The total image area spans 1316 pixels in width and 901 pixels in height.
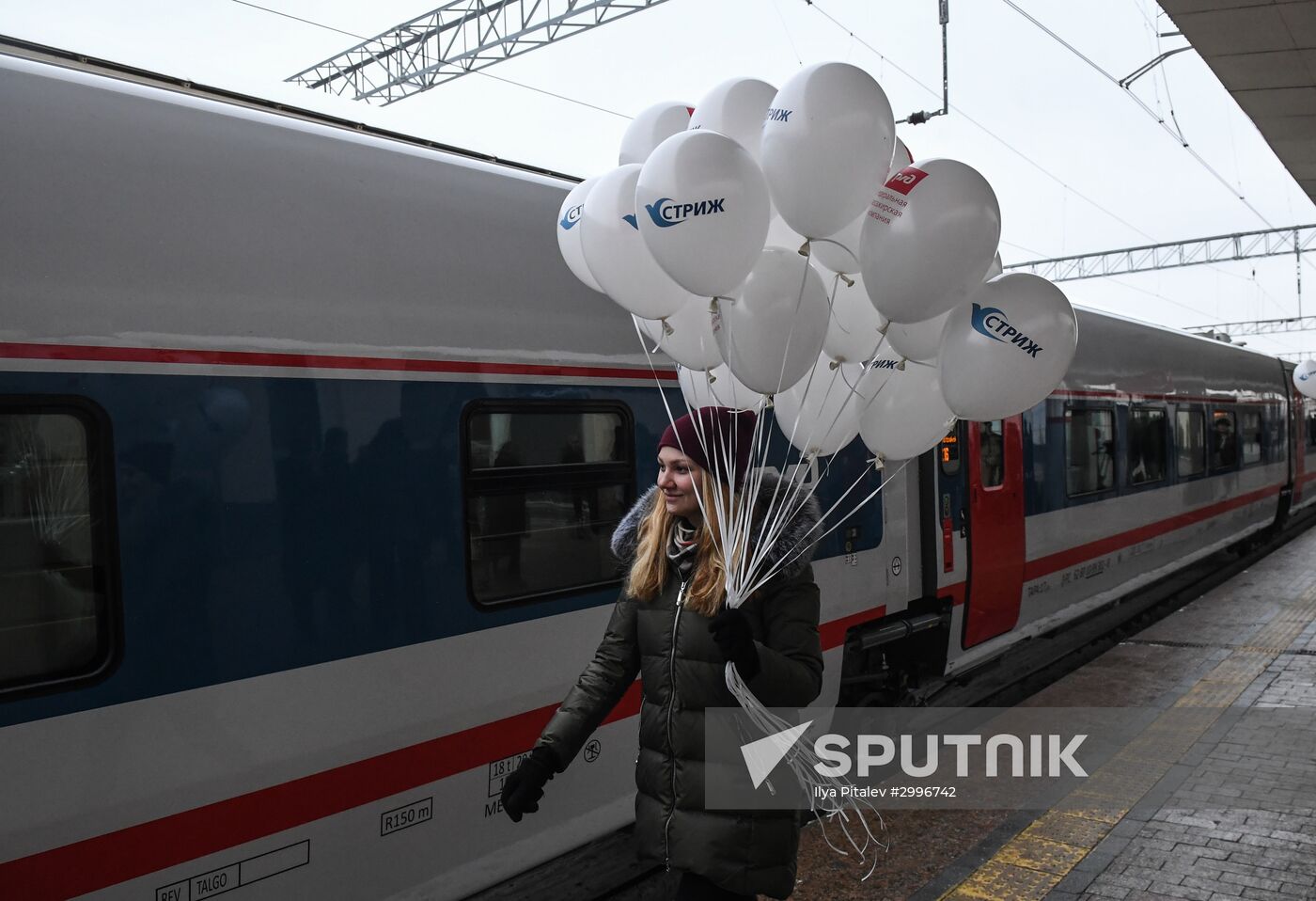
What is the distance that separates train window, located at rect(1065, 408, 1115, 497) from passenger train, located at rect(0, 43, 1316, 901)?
5.18 m

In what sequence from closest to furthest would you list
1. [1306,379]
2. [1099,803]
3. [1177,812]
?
[1177,812] < [1099,803] < [1306,379]

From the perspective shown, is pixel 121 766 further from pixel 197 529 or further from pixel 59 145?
pixel 59 145

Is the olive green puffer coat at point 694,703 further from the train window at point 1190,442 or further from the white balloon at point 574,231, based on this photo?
the train window at point 1190,442

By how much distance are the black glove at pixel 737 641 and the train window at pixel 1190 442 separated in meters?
10.4

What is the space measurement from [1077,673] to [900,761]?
8.94 ft

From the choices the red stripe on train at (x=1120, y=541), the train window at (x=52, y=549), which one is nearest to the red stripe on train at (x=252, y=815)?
the train window at (x=52, y=549)

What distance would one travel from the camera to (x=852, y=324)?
4.03 metres

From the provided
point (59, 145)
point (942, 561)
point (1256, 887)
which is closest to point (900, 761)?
point (942, 561)

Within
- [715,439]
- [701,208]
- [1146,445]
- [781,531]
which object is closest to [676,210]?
[701,208]

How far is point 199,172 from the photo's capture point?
3.21 meters

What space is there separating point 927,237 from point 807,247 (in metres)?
0.41

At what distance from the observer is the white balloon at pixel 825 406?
4.18 metres

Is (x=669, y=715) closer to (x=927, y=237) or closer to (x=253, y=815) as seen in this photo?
(x=253, y=815)

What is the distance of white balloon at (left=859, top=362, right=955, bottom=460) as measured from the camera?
402 cm
